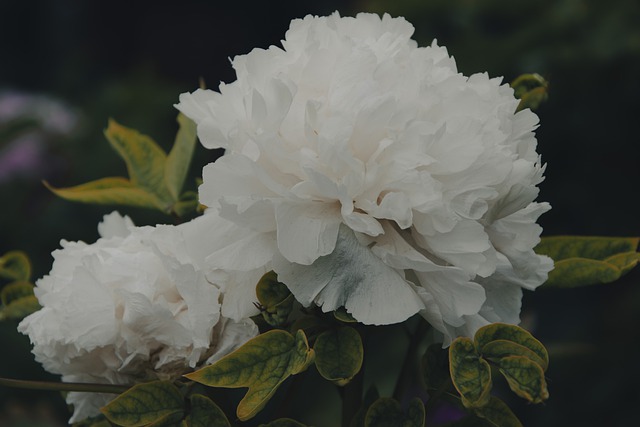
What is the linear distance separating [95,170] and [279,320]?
7.50 ft

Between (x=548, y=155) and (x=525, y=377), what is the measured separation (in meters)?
2.09

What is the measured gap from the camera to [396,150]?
0.66m

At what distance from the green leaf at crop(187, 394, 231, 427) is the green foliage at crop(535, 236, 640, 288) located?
33cm

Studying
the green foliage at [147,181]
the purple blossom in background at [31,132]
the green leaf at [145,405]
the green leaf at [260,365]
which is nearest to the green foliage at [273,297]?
the green leaf at [260,365]

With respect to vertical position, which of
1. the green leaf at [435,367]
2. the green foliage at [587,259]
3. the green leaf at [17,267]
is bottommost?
the green leaf at [435,367]

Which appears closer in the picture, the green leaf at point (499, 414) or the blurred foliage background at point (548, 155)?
the green leaf at point (499, 414)

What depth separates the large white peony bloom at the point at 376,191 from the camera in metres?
0.65

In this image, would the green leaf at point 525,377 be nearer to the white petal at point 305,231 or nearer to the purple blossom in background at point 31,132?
the white petal at point 305,231

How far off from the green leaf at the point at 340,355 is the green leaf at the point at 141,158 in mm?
327

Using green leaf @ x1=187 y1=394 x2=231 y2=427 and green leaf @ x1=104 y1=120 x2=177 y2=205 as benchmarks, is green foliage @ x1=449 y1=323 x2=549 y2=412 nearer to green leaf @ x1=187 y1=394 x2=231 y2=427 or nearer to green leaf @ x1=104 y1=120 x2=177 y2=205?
green leaf @ x1=187 y1=394 x2=231 y2=427

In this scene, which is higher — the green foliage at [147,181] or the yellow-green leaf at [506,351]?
the green foliage at [147,181]

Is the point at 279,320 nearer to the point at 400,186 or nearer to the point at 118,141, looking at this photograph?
the point at 400,186

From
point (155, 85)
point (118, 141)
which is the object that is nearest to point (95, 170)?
point (155, 85)

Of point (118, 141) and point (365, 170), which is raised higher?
point (118, 141)
